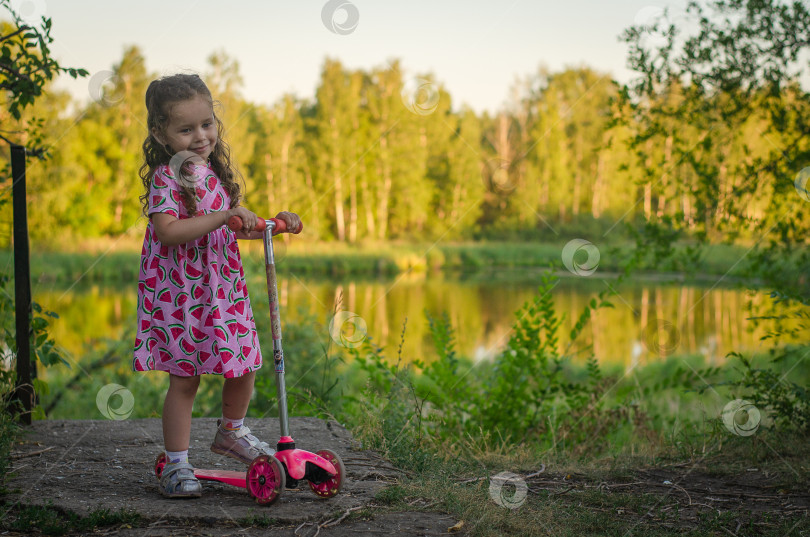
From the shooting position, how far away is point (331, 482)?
289 cm

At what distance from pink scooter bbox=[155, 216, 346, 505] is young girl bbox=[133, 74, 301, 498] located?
16cm

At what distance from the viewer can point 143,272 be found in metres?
3.00

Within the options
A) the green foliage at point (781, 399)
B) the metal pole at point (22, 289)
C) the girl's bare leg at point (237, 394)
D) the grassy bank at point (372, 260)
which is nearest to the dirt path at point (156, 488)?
the metal pole at point (22, 289)

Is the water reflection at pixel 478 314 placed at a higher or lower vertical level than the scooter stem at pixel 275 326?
lower

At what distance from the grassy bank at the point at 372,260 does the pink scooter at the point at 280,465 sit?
16.1 metres

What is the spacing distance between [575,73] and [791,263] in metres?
41.8

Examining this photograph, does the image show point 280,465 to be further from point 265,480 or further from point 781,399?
point 781,399

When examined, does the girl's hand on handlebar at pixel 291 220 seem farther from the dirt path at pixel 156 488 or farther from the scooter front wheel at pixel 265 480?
the dirt path at pixel 156 488

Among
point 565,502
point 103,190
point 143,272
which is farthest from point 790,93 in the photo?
point 103,190

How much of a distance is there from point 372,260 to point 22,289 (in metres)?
27.5

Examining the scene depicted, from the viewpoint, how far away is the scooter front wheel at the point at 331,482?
287cm

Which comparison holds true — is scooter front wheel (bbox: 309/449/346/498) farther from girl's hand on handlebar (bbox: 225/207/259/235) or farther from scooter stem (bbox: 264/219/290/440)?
girl's hand on handlebar (bbox: 225/207/259/235)

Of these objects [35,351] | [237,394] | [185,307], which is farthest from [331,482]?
[35,351]

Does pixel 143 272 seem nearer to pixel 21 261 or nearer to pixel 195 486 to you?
pixel 195 486
